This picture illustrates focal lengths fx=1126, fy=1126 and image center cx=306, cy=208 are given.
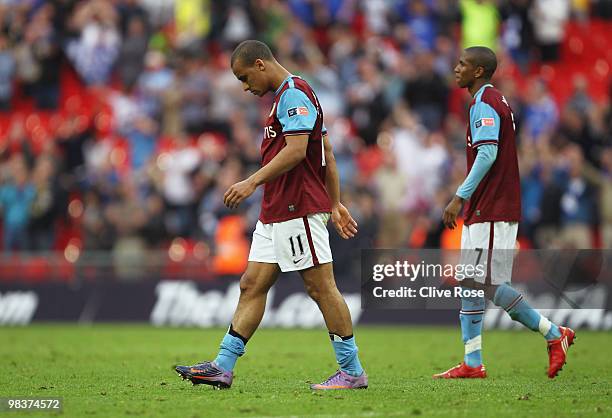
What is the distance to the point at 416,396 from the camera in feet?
29.2

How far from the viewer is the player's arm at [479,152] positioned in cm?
976

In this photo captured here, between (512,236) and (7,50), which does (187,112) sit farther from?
(512,236)

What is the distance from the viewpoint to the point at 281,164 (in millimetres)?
8820

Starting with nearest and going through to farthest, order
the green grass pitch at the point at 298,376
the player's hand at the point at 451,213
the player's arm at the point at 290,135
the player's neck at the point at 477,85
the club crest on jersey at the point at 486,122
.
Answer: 1. the green grass pitch at the point at 298,376
2. the player's arm at the point at 290,135
3. the player's hand at the point at 451,213
4. the club crest on jersey at the point at 486,122
5. the player's neck at the point at 477,85

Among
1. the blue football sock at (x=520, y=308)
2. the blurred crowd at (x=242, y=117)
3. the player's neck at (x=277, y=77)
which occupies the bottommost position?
the blue football sock at (x=520, y=308)

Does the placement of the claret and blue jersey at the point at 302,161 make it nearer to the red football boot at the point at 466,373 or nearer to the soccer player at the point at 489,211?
the soccer player at the point at 489,211

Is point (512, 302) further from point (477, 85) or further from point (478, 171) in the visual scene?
point (477, 85)

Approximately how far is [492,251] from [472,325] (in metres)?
0.75

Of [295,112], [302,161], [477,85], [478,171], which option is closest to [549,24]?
[477,85]

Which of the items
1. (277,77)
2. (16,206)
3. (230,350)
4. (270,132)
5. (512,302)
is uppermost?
(16,206)

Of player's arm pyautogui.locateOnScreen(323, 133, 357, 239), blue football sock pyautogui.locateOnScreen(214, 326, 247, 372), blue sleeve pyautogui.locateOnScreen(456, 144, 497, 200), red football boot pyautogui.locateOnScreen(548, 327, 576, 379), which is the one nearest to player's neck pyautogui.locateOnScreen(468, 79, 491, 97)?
blue sleeve pyautogui.locateOnScreen(456, 144, 497, 200)

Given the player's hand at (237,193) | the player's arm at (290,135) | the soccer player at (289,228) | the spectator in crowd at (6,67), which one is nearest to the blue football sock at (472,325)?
the soccer player at (289,228)

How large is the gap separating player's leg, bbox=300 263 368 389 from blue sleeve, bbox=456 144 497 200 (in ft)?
4.92

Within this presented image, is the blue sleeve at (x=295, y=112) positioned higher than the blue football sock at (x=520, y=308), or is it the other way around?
the blue sleeve at (x=295, y=112)
